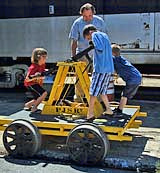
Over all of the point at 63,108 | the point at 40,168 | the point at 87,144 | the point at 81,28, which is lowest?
the point at 40,168

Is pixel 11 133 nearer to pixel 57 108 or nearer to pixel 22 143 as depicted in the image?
pixel 22 143

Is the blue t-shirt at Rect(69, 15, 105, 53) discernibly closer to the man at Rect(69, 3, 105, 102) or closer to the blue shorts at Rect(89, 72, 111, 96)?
the man at Rect(69, 3, 105, 102)

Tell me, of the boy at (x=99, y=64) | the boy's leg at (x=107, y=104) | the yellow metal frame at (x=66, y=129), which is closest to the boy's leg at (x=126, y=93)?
the boy's leg at (x=107, y=104)

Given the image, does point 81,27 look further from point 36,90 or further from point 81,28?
point 36,90

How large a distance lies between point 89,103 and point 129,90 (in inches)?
26.2

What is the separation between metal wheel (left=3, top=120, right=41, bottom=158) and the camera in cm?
544

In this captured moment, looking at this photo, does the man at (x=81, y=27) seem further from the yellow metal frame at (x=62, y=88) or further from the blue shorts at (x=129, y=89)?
the blue shorts at (x=129, y=89)

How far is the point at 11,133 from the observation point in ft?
18.2

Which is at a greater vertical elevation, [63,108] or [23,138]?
[63,108]

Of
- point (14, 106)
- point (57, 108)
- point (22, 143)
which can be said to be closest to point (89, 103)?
point (57, 108)

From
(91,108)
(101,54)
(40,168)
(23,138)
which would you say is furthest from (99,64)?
(40,168)

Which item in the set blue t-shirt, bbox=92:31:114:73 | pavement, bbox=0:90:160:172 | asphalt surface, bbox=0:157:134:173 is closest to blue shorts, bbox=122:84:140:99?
blue t-shirt, bbox=92:31:114:73

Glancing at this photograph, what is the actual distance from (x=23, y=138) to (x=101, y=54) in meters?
1.44

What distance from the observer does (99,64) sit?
555 cm
